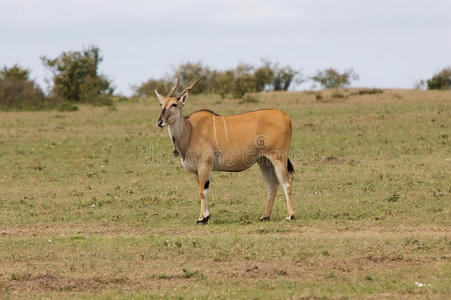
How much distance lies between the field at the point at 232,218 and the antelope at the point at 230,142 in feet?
2.40

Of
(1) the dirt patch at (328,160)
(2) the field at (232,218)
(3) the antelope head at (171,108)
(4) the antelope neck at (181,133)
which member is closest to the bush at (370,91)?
(2) the field at (232,218)

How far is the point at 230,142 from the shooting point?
12.4 meters

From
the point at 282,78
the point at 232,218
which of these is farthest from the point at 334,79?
the point at 232,218

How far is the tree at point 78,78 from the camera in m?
38.2

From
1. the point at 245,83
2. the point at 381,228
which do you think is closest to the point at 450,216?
the point at 381,228

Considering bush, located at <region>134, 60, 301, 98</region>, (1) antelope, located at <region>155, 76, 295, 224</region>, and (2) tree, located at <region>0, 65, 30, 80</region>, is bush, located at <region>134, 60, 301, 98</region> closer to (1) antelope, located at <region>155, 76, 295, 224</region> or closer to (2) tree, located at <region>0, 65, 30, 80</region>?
(2) tree, located at <region>0, 65, 30, 80</region>

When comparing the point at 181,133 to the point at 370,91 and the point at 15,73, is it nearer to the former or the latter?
the point at 370,91

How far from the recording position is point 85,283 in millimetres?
8688

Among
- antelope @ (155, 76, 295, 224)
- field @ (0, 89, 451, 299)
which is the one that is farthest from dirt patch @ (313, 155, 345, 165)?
antelope @ (155, 76, 295, 224)

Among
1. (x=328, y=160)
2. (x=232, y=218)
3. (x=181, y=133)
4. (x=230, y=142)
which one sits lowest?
(x=232, y=218)

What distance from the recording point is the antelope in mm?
12320

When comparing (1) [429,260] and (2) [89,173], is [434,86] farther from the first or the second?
(1) [429,260]

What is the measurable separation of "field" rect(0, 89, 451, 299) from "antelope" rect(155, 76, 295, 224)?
731mm

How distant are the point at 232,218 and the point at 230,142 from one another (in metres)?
1.15
